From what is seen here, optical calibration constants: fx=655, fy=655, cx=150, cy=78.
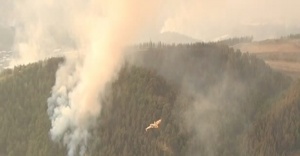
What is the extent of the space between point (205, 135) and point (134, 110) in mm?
23120

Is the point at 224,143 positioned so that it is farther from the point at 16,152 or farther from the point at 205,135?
the point at 16,152

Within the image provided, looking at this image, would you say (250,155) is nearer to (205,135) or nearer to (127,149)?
(205,135)

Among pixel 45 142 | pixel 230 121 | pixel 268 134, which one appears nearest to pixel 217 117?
pixel 230 121

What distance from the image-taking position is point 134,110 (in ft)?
633

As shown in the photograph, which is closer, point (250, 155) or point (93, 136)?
point (250, 155)

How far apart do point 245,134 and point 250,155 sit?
11.7 m

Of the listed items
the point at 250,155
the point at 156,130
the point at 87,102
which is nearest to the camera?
the point at 250,155

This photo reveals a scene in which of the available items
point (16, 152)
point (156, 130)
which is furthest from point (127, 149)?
point (16, 152)

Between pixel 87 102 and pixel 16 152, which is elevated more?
pixel 87 102

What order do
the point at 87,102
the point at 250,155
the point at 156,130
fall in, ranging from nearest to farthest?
the point at 250,155 → the point at 156,130 → the point at 87,102

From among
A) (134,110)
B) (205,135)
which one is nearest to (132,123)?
(134,110)

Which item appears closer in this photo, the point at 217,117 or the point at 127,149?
the point at 127,149

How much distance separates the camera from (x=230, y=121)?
625 ft

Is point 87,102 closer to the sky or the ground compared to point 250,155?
closer to the sky
